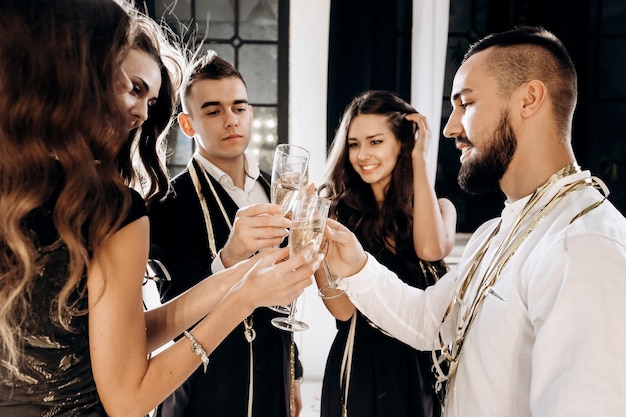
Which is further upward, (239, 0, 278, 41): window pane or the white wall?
(239, 0, 278, 41): window pane

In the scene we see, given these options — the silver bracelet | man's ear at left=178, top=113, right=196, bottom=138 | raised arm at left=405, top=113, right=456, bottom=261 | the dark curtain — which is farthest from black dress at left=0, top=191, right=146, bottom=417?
the dark curtain

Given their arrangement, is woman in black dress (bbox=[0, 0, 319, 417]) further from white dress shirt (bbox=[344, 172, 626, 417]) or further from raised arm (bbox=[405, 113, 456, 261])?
raised arm (bbox=[405, 113, 456, 261])

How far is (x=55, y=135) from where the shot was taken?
2.88 ft

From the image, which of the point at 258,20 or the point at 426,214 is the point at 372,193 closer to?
the point at 426,214

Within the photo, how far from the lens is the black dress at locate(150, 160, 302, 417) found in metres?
1.79

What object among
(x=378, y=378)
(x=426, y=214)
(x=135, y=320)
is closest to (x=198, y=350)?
(x=135, y=320)

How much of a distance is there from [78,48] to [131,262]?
1.26 feet

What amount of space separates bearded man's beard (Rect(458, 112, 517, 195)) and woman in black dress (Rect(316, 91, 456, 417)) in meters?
0.64

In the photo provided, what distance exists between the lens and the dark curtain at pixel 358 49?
133 inches

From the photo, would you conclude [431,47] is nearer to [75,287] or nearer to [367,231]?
[367,231]

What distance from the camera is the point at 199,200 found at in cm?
192

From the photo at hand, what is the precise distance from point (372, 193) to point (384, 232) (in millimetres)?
254

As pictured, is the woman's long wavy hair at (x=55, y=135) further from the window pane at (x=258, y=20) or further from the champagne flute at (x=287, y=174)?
the window pane at (x=258, y=20)

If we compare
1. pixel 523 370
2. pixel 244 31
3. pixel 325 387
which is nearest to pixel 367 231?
pixel 325 387
